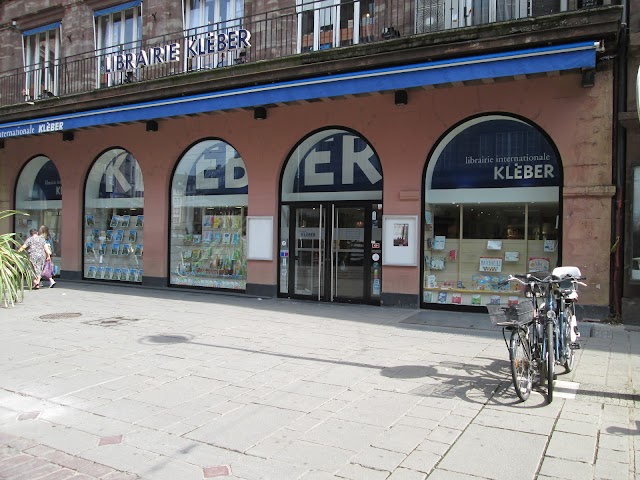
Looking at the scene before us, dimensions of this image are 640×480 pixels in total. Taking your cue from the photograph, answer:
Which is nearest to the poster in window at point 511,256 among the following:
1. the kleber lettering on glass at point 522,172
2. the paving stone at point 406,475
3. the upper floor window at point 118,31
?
the kleber lettering on glass at point 522,172

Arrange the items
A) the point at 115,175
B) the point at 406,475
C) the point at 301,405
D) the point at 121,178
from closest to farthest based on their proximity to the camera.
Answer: the point at 406,475 → the point at 301,405 → the point at 121,178 → the point at 115,175

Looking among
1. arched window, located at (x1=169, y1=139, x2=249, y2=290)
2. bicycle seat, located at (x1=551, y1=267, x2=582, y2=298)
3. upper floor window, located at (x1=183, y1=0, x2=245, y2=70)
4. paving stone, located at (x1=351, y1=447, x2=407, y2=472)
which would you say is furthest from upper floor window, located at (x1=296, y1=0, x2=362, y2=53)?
paving stone, located at (x1=351, y1=447, x2=407, y2=472)

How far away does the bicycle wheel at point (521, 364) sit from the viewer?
188 inches

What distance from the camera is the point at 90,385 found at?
540cm

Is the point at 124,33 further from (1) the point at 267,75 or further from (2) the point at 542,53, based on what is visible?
(2) the point at 542,53

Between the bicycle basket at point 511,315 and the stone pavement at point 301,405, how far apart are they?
0.74 metres

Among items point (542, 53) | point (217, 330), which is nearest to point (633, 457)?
point (217, 330)

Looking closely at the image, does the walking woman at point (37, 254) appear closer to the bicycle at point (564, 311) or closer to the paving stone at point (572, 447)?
the bicycle at point (564, 311)

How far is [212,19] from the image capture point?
1309 cm

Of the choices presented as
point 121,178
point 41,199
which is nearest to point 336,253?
point 121,178

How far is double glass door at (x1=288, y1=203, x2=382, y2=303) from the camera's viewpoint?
10742 mm

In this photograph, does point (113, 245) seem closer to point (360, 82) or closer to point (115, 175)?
point (115, 175)

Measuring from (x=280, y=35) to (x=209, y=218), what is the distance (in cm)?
450

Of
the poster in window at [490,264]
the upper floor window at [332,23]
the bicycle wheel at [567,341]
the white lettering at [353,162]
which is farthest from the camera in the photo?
the upper floor window at [332,23]
